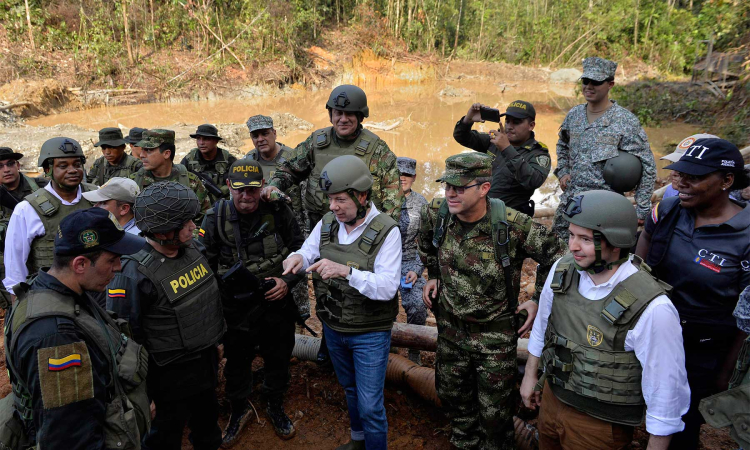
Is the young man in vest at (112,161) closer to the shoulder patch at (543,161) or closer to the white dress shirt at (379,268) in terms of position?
the white dress shirt at (379,268)

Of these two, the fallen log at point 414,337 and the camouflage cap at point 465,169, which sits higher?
the camouflage cap at point 465,169

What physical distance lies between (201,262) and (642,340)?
2.56 m

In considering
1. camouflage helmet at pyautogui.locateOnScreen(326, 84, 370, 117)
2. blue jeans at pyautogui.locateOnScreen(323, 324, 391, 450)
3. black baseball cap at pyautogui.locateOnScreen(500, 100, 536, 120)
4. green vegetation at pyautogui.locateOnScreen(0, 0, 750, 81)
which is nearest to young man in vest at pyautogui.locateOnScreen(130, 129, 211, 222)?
camouflage helmet at pyautogui.locateOnScreen(326, 84, 370, 117)

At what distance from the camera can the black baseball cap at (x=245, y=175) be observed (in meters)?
3.40

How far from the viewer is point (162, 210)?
263 cm

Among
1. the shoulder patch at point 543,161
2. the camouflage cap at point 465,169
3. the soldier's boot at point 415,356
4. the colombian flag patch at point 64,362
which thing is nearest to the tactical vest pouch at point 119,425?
the colombian flag patch at point 64,362

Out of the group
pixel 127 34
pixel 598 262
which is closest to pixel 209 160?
pixel 598 262

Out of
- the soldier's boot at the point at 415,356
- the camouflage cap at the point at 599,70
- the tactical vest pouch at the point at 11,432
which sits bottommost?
the soldier's boot at the point at 415,356

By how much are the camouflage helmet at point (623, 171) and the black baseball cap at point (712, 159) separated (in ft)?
4.36

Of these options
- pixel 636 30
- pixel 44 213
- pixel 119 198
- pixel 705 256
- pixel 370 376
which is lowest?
pixel 370 376

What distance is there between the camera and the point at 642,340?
2.16 meters

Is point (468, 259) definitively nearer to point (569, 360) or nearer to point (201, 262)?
point (569, 360)

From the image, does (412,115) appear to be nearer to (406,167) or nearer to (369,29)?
(369,29)

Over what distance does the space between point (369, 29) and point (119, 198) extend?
2668 centimetres
